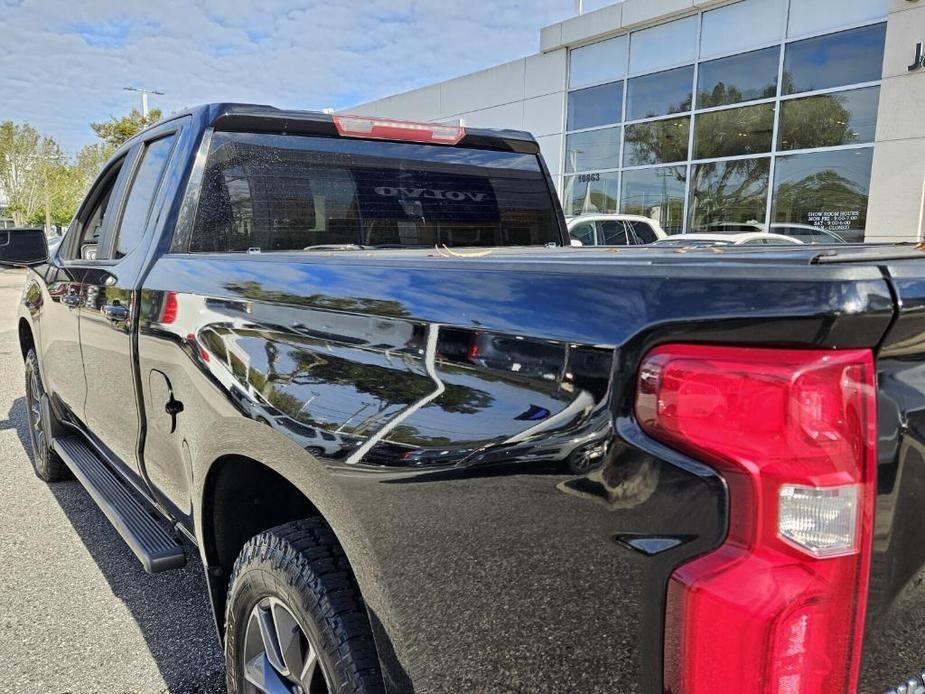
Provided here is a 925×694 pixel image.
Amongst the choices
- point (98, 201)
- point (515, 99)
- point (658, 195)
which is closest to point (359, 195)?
point (98, 201)

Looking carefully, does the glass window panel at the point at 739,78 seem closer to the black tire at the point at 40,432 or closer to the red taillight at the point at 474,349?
the black tire at the point at 40,432

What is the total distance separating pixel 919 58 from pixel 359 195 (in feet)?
39.6

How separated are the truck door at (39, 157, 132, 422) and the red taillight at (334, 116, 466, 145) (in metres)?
1.12

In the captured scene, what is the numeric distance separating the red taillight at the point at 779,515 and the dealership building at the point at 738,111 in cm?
1141

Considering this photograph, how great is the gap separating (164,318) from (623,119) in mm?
15426

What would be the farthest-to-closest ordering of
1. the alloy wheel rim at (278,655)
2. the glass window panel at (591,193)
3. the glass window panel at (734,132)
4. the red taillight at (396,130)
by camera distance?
1. the glass window panel at (591,193)
2. the glass window panel at (734,132)
3. the red taillight at (396,130)
4. the alloy wheel rim at (278,655)

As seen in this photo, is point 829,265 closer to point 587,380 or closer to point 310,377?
point 587,380

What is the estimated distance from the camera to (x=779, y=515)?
3.20ft

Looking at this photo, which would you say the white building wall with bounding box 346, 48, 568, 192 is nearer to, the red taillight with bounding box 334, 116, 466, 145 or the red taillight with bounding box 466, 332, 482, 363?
the red taillight with bounding box 334, 116, 466, 145

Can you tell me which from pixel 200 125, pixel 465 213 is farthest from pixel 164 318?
pixel 465 213

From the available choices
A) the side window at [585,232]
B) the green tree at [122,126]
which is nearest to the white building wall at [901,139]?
the side window at [585,232]

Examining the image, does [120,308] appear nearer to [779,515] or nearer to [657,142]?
[779,515]

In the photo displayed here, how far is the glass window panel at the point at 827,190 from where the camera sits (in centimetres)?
1252

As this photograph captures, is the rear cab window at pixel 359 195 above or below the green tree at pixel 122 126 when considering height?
below
